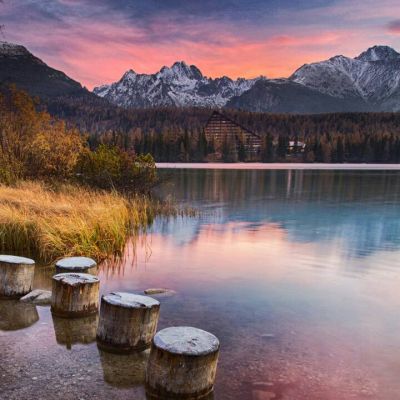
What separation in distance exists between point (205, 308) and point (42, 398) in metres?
4.36

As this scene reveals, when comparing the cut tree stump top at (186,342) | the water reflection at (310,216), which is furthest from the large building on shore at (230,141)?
the cut tree stump top at (186,342)

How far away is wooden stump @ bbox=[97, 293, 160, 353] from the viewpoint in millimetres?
7215

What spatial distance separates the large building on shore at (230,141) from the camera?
5438 inches

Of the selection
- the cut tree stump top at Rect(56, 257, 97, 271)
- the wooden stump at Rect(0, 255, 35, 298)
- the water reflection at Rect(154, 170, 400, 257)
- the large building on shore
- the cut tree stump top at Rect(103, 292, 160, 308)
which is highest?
the large building on shore

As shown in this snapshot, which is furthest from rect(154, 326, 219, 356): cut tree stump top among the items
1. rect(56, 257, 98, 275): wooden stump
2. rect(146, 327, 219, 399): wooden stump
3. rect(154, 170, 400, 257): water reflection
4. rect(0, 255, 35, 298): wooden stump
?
rect(154, 170, 400, 257): water reflection

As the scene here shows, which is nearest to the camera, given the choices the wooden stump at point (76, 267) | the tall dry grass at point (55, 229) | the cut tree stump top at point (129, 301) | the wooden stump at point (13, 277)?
the cut tree stump top at point (129, 301)

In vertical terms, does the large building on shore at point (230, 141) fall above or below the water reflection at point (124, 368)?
above

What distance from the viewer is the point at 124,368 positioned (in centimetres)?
696

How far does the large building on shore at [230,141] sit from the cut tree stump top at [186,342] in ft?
431

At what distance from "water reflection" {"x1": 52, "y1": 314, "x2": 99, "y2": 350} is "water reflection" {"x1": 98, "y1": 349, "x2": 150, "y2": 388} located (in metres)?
0.59

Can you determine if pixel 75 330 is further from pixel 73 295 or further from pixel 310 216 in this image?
pixel 310 216

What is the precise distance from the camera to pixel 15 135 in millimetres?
24297

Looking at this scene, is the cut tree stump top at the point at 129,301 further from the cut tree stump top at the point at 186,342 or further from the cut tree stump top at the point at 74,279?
the cut tree stump top at the point at 74,279

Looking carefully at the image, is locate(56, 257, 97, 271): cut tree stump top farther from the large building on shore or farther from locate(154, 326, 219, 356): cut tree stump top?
the large building on shore
